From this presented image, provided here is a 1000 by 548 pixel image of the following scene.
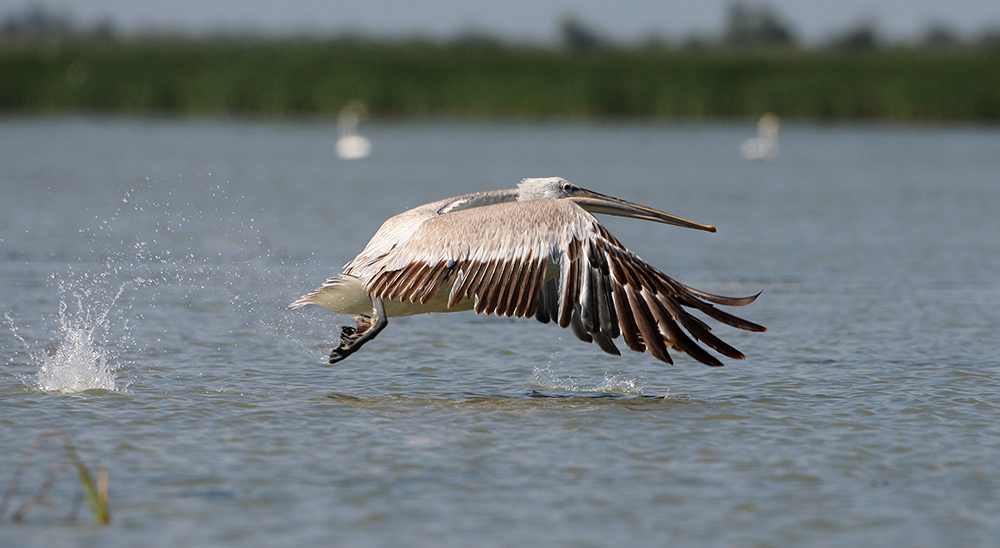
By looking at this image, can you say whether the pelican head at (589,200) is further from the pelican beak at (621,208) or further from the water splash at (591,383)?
the water splash at (591,383)

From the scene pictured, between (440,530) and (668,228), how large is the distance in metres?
11.3

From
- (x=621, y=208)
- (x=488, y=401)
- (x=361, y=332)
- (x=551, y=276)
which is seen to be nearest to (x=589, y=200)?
(x=621, y=208)

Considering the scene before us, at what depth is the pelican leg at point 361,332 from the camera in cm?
629

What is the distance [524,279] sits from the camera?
19.3 ft

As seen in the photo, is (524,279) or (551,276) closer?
(524,279)

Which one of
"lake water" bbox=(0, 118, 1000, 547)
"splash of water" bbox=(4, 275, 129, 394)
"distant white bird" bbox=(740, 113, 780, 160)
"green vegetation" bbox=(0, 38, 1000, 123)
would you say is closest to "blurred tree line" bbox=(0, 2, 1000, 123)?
"green vegetation" bbox=(0, 38, 1000, 123)

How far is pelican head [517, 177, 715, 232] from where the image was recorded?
21.8 ft

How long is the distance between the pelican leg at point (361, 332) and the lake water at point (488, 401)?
0.20 m

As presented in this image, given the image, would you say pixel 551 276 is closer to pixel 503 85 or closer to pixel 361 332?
pixel 361 332

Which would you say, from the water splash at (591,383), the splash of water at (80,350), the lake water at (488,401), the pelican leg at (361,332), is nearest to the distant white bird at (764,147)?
the lake water at (488,401)

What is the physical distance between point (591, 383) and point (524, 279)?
43.0 inches

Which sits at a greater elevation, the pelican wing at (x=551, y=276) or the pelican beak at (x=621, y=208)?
the pelican beak at (x=621, y=208)

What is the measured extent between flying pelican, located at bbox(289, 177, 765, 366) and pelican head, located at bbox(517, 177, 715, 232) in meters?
0.13

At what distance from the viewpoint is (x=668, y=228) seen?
15.2 m
